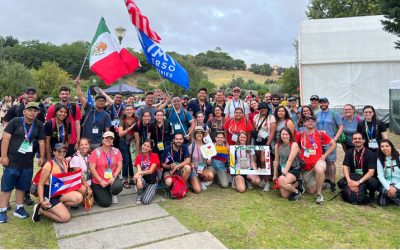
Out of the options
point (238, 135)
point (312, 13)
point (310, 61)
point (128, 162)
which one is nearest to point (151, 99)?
point (128, 162)

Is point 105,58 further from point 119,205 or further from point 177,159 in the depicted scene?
point 119,205

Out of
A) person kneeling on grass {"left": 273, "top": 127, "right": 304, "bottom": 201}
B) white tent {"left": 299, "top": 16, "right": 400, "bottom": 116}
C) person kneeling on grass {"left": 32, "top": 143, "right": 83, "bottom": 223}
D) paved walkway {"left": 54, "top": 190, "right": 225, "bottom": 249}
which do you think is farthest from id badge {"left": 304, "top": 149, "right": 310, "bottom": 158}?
white tent {"left": 299, "top": 16, "right": 400, "bottom": 116}

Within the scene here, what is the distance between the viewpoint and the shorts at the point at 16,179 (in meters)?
4.69

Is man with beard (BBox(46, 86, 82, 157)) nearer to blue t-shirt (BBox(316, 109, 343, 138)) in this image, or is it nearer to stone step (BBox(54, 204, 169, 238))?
stone step (BBox(54, 204, 169, 238))

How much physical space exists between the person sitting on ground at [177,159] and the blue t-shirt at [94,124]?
4.29 ft

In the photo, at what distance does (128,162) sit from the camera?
21.9 feet

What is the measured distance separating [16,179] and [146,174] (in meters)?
2.05

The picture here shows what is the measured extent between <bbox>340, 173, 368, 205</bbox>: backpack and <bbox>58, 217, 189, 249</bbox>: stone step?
311 cm

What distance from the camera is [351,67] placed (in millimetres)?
15445

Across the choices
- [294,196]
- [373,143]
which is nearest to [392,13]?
[373,143]

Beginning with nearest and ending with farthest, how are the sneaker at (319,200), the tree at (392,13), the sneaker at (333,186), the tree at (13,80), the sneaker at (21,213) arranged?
the sneaker at (21,213) → the sneaker at (319,200) → the sneaker at (333,186) → the tree at (392,13) → the tree at (13,80)

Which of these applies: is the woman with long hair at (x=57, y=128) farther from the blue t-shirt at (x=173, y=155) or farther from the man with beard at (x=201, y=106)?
the man with beard at (x=201, y=106)

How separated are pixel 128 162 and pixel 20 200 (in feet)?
7.39

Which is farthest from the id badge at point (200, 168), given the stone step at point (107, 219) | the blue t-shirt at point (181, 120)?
the stone step at point (107, 219)
